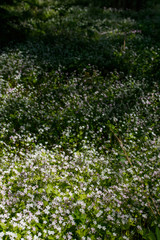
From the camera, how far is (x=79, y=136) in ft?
18.3

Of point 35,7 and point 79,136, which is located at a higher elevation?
point 35,7

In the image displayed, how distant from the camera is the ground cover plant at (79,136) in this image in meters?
3.34

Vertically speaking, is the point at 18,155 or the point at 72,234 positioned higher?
the point at 72,234

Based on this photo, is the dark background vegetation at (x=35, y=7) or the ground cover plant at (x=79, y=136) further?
the dark background vegetation at (x=35, y=7)

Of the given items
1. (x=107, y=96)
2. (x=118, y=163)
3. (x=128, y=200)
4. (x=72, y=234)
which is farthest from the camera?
(x=107, y=96)

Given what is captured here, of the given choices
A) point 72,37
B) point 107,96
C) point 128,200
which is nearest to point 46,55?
point 72,37

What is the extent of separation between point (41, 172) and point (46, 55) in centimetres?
641

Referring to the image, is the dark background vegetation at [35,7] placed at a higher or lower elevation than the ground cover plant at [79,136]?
higher

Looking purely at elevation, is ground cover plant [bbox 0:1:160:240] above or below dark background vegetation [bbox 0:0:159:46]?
below

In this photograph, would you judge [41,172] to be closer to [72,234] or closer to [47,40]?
[72,234]

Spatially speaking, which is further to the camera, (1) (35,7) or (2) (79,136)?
(1) (35,7)

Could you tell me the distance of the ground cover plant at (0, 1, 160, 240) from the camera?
11.0 feet

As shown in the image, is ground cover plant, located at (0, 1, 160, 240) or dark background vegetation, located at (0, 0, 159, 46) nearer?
ground cover plant, located at (0, 1, 160, 240)

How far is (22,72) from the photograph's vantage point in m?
8.26
